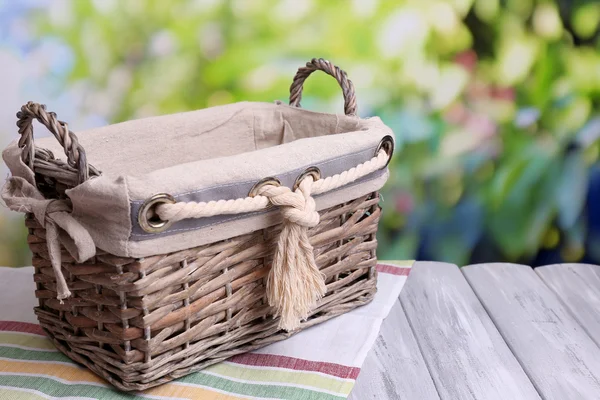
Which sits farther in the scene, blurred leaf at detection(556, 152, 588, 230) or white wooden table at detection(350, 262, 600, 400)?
blurred leaf at detection(556, 152, 588, 230)

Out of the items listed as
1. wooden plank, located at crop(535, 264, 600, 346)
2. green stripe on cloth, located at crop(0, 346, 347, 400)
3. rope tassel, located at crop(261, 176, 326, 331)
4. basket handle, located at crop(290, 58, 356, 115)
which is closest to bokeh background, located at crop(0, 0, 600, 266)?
wooden plank, located at crop(535, 264, 600, 346)

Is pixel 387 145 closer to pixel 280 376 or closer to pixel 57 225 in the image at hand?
pixel 280 376

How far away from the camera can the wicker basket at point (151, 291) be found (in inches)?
37.4

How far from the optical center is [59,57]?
60.6 inches

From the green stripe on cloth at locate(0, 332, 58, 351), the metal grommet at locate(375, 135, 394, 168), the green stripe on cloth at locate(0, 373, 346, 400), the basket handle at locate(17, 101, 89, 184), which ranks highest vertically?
the basket handle at locate(17, 101, 89, 184)

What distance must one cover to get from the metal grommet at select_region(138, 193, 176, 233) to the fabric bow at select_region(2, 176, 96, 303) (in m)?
0.08

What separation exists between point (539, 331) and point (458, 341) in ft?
0.52

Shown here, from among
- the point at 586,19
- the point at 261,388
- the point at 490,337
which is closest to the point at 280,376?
the point at 261,388

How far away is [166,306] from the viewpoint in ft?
3.22

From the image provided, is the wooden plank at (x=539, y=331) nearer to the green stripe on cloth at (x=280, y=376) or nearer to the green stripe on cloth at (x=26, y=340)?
the green stripe on cloth at (x=280, y=376)

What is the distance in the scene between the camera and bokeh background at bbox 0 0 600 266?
1547 millimetres

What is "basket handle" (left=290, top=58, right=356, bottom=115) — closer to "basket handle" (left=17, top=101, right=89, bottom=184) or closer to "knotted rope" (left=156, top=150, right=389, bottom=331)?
"knotted rope" (left=156, top=150, right=389, bottom=331)

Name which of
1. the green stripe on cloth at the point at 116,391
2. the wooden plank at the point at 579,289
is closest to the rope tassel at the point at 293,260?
the green stripe on cloth at the point at 116,391

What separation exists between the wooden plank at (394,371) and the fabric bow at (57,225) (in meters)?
0.44
